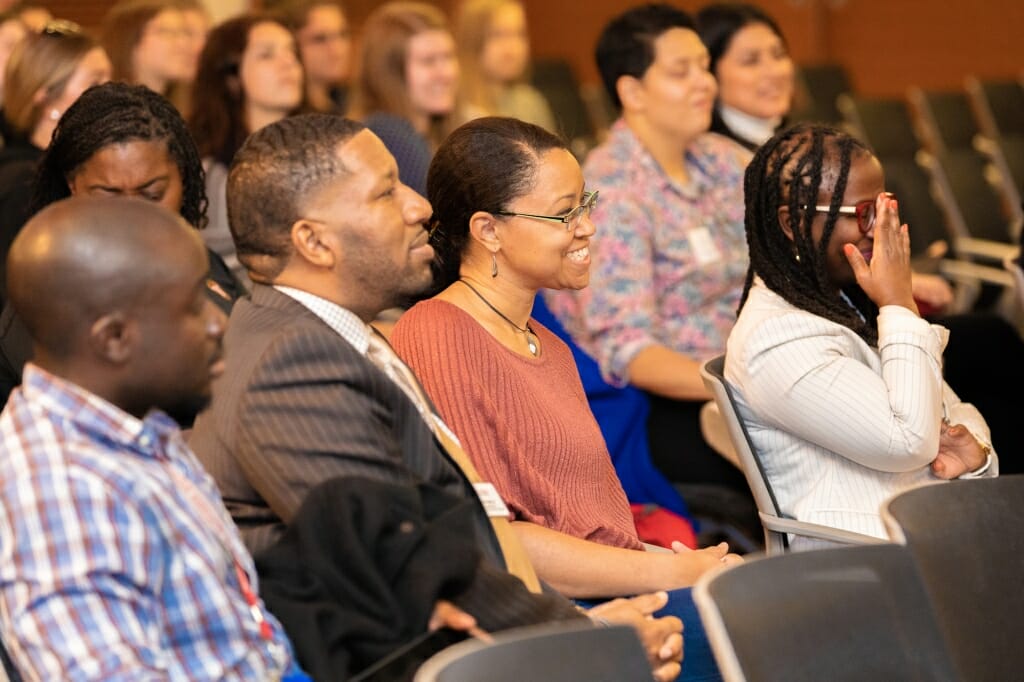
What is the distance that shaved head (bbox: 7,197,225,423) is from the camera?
1.46 metres

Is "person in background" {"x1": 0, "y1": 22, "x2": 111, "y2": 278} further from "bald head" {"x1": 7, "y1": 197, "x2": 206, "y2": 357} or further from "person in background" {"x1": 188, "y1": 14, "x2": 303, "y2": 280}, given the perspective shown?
"bald head" {"x1": 7, "y1": 197, "x2": 206, "y2": 357}

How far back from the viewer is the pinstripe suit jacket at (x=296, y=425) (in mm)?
1704

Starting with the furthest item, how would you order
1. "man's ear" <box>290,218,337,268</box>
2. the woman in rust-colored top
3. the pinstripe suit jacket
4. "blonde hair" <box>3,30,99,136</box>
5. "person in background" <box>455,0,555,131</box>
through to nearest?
"person in background" <box>455,0,555,131</box>
"blonde hair" <box>3,30,99,136</box>
the woman in rust-colored top
"man's ear" <box>290,218,337,268</box>
the pinstripe suit jacket

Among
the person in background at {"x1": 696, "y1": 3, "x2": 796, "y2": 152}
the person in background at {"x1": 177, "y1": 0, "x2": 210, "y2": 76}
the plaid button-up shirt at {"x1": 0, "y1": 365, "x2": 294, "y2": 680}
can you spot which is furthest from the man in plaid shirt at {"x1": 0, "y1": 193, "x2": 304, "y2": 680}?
the person in background at {"x1": 177, "y1": 0, "x2": 210, "y2": 76}

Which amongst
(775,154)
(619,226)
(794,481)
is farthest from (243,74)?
(794,481)

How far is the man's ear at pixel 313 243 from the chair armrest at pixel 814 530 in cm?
95

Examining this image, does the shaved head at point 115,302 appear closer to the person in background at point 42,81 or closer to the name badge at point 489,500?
the name badge at point 489,500

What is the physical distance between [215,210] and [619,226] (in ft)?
3.58

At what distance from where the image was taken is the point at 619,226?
11.2 feet

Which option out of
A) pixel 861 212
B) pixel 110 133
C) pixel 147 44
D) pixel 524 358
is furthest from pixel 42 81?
pixel 861 212

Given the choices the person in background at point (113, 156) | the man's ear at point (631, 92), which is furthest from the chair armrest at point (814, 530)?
the man's ear at point (631, 92)

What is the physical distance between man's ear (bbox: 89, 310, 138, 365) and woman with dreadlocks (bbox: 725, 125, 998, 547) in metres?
1.22

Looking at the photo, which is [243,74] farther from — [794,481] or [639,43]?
[794,481]

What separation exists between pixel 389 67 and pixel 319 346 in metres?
3.17
